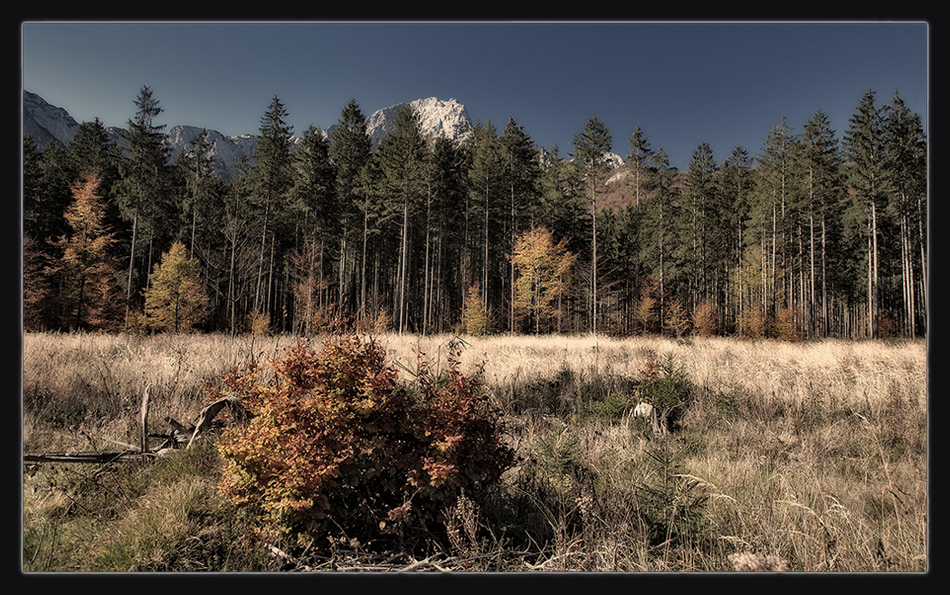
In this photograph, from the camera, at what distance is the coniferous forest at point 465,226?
79.4ft

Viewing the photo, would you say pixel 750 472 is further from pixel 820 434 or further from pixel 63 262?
pixel 63 262

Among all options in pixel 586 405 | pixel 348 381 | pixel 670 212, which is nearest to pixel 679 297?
pixel 670 212

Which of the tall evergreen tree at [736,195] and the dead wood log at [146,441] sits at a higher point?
the tall evergreen tree at [736,195]

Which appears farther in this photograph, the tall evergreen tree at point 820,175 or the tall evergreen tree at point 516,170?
the tall evergreen tree at point 516,170

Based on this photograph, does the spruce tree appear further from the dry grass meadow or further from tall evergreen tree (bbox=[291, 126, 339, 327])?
the dry grass meadow

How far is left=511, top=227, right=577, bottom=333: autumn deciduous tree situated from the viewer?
27.3m

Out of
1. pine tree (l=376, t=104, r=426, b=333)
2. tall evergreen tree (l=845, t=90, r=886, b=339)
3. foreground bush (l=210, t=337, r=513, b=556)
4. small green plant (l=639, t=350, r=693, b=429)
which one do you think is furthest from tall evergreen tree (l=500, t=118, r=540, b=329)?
foreground bush (l=210, t=337, r=513, b=556)

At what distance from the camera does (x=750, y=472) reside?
13.6ft

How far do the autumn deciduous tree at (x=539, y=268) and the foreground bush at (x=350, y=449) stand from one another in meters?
24.3

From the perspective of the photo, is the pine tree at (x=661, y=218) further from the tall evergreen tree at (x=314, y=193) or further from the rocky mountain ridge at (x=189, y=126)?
the tall evergreen tree at (x=314, y=193)

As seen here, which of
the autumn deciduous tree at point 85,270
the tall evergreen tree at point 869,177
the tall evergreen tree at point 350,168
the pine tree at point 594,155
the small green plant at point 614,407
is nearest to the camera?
the small green plant at point 614,407

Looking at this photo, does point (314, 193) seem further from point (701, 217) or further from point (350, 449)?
point (701, 217)

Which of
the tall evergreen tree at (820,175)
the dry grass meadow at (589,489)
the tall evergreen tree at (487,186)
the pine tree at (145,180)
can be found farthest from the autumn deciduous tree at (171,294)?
the tall evergreen tree at (820,175)

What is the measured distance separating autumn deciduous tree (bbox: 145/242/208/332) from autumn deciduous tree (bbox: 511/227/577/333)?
21.9 m
